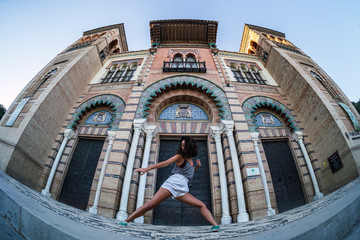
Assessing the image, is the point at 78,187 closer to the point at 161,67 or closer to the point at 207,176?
the point at 207,176

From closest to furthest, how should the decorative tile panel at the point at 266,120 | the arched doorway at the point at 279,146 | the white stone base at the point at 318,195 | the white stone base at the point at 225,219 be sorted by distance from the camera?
the white stone base at the point at 225,219 → the white stone base at the point at 318,195 → the arched doorway at the point at 279,146 → the decorative tile panel at the point at 266,120

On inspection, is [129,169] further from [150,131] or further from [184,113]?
[184,113]

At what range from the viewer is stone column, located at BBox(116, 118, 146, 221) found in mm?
4441

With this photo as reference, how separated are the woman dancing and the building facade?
9.88 ft

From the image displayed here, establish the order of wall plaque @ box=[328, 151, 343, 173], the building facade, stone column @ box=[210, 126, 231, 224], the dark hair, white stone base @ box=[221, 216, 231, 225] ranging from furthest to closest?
1. wall plaque @ box=[328, 151, 343, 173]
2. the building facade
3. stone column @ box=[210, 126, 231, 224]
4. white stone base @ box=[221, 216, 231, 225]
5. the dark hair

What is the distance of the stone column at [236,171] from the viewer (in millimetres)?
4402

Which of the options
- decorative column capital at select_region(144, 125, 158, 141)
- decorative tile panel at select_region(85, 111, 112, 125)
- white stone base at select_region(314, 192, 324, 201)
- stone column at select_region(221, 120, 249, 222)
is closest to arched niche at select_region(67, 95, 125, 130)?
decorative tile panel at select_region(85, 111, 112, 125)

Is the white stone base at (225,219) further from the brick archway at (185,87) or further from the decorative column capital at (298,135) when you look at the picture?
the decorative column capital at (298,135)

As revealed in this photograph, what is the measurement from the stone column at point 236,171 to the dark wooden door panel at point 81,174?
514 centimetres

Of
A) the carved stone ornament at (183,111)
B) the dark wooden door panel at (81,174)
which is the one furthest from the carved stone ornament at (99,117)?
the carved stone ornament at (183,111)

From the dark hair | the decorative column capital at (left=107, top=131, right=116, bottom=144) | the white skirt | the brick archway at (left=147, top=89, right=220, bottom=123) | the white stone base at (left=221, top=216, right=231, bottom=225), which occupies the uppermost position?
the brick archway at (left=147, top=89, right=220, bottom=123)

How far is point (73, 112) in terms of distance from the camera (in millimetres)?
7227

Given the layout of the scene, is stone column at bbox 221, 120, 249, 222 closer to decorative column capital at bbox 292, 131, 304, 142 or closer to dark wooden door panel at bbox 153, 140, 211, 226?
dark wooden door panel at bbox 153, 140, 211, 226

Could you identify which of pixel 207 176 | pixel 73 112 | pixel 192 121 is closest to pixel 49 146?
pixel 73 112
